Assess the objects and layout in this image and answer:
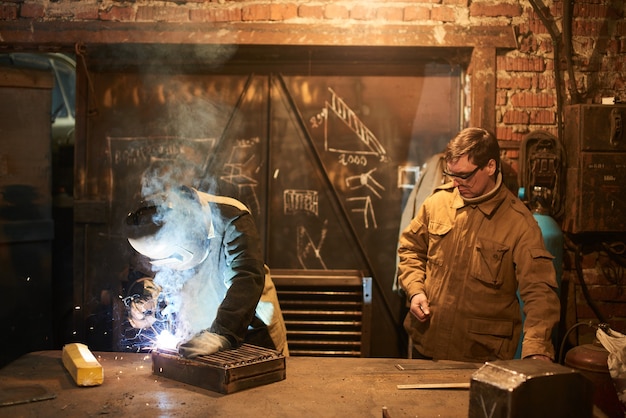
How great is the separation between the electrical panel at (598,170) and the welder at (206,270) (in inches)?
96.4

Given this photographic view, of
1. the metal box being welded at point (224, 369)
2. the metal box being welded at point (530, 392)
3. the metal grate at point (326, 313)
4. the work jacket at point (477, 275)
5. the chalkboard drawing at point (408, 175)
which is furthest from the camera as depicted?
the chalkboard drawing at point (408, 175)

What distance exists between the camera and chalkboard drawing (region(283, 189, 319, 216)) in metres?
5.28

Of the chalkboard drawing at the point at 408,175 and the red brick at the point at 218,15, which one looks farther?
the chalkboard drawing at the point at 408,175

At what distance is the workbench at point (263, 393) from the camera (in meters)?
2.69

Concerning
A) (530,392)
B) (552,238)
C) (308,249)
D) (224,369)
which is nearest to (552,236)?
(552,238)

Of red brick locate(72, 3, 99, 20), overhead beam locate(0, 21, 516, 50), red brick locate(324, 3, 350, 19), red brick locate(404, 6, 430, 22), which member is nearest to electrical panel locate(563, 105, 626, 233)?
overhead beam locate(0, 21, 516, 50)

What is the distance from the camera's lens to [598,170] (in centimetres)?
458

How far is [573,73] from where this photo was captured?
4734mm

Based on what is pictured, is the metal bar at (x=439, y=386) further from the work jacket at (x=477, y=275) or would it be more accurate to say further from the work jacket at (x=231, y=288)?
the work jacket at (x=231, y=288)

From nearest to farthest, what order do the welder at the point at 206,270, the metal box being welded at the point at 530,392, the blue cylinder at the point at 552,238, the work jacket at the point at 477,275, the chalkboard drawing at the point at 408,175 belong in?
the metal box being welded at the point at 530,392
the welder at the point at 206,270
the work jacket at the point at 477,275
the blue cylinder at the point at 552,238
the chalkboard drawing at the point at 408,175

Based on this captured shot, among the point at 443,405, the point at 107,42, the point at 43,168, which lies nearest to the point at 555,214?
the point at 443,405

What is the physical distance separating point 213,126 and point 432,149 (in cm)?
184

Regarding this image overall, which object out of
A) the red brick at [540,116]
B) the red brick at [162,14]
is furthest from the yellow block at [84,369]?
the red brick at [540,116]

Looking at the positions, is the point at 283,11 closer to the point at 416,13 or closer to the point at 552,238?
the point at 416,13
